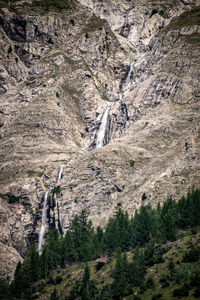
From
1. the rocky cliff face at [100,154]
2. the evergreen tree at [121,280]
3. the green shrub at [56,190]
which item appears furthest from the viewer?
the green shrub at [56,190]

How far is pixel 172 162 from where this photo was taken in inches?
4938

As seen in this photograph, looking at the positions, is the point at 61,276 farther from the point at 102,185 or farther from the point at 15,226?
the point at 102,185

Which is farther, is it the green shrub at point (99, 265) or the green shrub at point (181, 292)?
the green shrub at point (99, 265)

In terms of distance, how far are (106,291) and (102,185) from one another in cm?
6681

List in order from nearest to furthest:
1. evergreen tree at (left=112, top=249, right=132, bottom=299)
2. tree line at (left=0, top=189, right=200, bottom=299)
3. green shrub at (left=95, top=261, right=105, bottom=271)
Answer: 1. evergreen tree at (left=112, top=249, right=132, bottom=299)
2. green shrub at (left=95, top=261, right=105, bottom=271)
3. tree line at (left=0, top=189, right=200, bottom=299)

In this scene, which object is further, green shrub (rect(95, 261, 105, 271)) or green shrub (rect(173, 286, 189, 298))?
green shrub (rect(95, 261, 105, 271))

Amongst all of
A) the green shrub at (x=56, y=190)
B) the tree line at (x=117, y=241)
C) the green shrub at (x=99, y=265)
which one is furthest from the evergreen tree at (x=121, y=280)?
the green shrub at (x=56, y=190)

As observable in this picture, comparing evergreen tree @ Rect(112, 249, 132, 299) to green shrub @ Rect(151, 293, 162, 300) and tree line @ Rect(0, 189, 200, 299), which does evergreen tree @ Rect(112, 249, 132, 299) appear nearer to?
tree line @ Rect(0, 189, 200, 299)

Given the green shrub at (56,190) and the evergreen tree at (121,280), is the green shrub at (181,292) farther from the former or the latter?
the green shrub at (56,190)

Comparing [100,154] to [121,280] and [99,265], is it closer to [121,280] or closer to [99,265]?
[99,265]

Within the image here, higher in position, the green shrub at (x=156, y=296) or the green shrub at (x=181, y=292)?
the green shrub at (x=181, y=292)

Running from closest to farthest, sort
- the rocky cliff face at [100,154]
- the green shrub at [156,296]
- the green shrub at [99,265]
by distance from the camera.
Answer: the green shrub at [156,296] → the green shrub at [99,265] → the rocky cliff face at [100,154]

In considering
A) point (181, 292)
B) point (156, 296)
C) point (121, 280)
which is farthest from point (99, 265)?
point (181, 292)

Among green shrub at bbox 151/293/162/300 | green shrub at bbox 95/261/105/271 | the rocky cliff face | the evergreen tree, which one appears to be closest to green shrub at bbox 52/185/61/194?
the rocky cliff face
